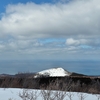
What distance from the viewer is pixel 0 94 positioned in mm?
12375

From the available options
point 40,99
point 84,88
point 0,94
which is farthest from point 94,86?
point 40,99

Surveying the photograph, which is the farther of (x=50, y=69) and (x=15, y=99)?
(x=50, y=69)

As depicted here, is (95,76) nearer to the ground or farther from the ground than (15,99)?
farther from the ground

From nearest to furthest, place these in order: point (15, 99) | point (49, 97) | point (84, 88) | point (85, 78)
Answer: point (49, 97) → point (15, 99) → point (84, 88) → point (85, 78)

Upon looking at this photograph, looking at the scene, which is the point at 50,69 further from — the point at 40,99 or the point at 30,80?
the point at 40,99

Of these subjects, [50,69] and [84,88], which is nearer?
[84,88]

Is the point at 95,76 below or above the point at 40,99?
above

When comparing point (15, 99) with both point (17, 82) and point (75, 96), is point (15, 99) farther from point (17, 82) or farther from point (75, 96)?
point (17, 82)

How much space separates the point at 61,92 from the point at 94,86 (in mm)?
8279

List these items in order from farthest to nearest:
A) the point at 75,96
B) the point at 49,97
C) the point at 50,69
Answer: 1. the point at 50,69
2. the point at 75,96
3. the point at 49,97

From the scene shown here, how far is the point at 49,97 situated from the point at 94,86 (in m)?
8.61

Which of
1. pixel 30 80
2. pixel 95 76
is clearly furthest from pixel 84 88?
pixel 30 80

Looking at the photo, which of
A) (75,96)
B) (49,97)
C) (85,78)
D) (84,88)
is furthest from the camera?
(85,78)

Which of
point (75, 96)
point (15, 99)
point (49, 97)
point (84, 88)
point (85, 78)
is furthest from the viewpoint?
point (85, 78)
